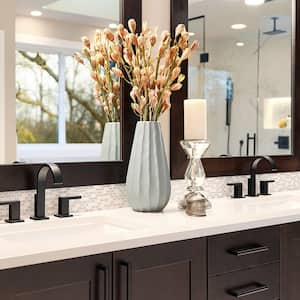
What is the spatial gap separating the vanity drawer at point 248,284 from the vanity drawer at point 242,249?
0.03 m

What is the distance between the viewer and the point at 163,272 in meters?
1.61

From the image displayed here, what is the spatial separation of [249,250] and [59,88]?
0.97 metres

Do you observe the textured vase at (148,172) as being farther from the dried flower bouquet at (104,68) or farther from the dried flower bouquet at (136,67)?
the dried flower bouquet at (104,68)

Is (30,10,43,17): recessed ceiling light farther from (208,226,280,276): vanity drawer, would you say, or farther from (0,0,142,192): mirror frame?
(208,226,280,276): vanity drawer

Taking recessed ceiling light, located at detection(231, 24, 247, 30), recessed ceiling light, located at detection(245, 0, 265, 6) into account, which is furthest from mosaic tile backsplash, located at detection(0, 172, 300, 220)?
recessed ceiling light, located at detection(245, 0, 265, 6)

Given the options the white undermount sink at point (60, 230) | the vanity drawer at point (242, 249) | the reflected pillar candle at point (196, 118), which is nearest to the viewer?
the white undermount sink at point (60, 230)

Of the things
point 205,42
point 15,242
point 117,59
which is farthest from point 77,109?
point 205,42

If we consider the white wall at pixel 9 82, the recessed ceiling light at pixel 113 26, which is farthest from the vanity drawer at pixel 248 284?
the recessed ceiling light at pixel 113 26

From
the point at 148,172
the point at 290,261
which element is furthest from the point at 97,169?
the point at 290,261

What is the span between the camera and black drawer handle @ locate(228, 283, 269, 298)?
183cm

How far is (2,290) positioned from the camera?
1268 millimetres

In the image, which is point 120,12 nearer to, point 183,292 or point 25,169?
point 25,169

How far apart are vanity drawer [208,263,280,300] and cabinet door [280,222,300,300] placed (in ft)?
0.15

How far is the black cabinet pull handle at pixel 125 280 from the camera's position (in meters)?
1.50
